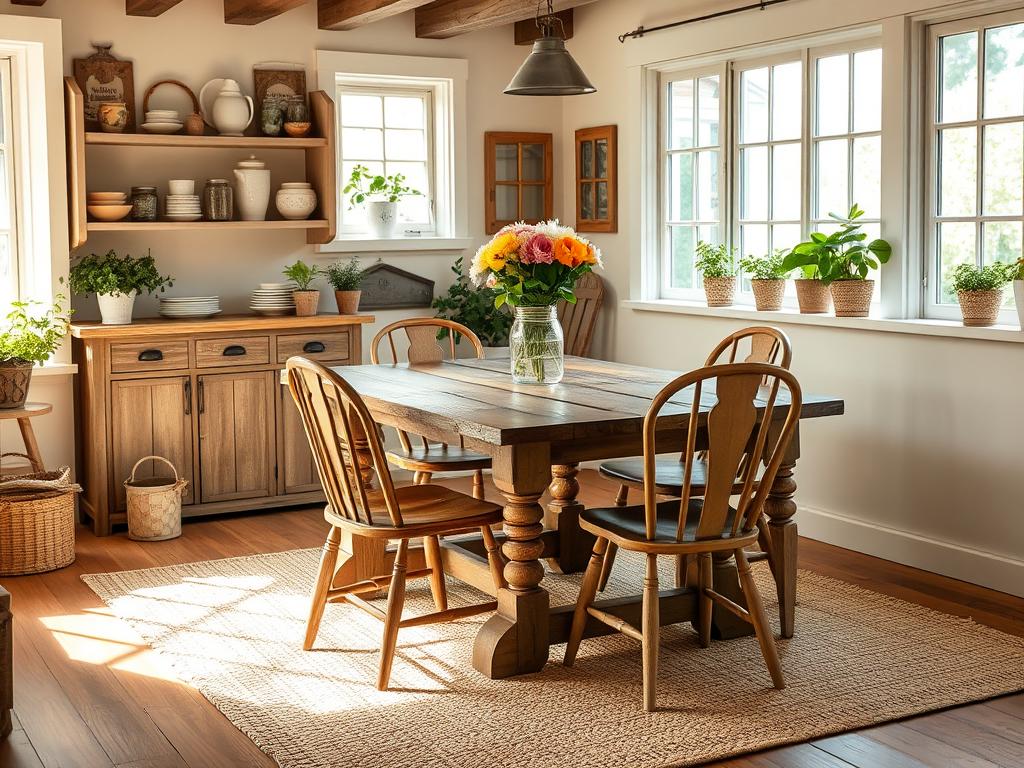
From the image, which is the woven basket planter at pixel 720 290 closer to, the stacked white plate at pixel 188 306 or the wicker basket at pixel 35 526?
the stacked white plate at pixel 188 306

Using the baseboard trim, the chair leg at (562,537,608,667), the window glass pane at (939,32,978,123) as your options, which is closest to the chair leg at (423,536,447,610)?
the chair leg at (562,537,608,667)

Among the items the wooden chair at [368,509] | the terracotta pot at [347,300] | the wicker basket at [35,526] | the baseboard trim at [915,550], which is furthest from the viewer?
the terracotta pot at [347,300]

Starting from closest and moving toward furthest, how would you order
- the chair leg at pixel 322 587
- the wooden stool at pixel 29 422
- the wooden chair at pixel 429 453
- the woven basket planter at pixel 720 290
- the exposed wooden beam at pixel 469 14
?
the chair leg at pixel 322 587 < the wooden chair at pixel 429 453 < the wooden stool at pixel 29 422 < the exposed wooden beam at pixel 469 14 < the woven basket planter at pixel 720 290

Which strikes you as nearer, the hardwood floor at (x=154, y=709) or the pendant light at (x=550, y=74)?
the hardwood floor at (x=154, y=709)

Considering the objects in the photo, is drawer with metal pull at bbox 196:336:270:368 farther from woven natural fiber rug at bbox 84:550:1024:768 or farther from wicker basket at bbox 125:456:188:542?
woven natural fiber rug at bbox 84:550:1024:768

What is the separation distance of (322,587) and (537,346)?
1.01m

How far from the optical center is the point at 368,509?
342 centimetres

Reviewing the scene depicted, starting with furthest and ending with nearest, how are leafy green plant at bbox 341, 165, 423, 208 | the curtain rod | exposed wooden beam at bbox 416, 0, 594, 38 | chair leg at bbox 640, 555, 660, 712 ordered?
leafy green plant at bbox 341, 165, 423, 208, exposed wooden beam at bbox 416, 0, 594, 38, the curtain rod, chair leg at bbox 640, 555, 660, 712

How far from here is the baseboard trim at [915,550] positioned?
426 cm

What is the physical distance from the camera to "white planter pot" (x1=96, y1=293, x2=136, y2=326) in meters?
5.29

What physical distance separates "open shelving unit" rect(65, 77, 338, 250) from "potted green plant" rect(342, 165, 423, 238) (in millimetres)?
261

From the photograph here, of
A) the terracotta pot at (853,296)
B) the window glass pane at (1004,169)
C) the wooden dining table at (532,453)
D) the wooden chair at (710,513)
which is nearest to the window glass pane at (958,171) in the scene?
the window glass pane at (1004,169)

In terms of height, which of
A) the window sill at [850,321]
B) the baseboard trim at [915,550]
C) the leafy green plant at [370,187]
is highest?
the leafy green plant at [370,187]

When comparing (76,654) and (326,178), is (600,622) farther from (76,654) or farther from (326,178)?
(326,178)
